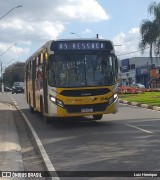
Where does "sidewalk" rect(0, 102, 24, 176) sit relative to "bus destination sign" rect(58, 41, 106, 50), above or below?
below

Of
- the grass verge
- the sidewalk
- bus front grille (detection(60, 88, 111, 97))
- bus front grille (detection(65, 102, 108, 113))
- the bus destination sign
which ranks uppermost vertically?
the bus destination sign

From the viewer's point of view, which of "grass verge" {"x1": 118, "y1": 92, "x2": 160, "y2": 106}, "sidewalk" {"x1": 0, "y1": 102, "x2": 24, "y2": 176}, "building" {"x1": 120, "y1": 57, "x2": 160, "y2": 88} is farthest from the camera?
"building" {"x1": 120, "y1": 57, "x2": 160, "y2": 88}

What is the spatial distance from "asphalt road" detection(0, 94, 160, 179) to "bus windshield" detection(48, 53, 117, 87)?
1641 millimetres

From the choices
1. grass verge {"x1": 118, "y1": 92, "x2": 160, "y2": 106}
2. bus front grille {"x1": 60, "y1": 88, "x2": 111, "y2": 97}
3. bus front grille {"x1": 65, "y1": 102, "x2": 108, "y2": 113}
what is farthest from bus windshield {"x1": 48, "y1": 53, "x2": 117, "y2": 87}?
grass verge {"x1": 118, "y1": 92, "x2": 160, "y2": 106}

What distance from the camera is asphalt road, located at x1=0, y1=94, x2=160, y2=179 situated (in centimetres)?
941

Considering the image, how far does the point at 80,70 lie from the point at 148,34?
3301cm

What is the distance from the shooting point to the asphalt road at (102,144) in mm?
9406

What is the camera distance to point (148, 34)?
48.3 meters

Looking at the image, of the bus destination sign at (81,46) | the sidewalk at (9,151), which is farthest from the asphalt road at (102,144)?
the bus destination sign at (81,46)

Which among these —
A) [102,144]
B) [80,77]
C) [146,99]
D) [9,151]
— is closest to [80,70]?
[80,77]

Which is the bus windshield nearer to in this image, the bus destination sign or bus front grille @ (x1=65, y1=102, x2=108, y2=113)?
the bus destination sign

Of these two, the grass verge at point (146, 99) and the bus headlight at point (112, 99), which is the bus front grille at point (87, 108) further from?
the grass verge at point (146, 99)

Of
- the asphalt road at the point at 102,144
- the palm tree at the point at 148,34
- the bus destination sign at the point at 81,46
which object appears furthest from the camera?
the palm tree at the point at 148,34

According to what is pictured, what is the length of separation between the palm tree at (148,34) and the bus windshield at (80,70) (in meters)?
29.9
